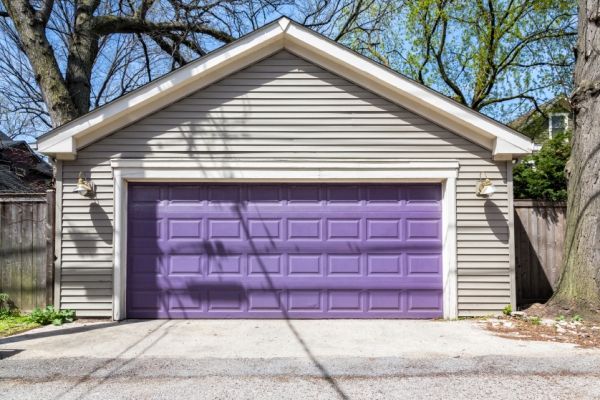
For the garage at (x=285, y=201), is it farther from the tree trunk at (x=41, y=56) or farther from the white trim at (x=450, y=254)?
the tree trunk at (x=41, y=56)

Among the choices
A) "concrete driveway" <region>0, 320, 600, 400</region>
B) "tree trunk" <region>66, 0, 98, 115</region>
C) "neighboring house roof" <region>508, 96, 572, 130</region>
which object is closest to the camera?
"concrete driveway" <region>0, 320, 600, 400</region>

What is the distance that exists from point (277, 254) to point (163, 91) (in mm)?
2963

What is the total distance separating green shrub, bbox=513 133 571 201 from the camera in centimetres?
966

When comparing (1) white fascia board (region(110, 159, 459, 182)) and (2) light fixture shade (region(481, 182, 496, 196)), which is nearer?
(2) light fixture shade (region(481, 182, 496, 196))

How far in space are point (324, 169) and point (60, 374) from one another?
174 inches

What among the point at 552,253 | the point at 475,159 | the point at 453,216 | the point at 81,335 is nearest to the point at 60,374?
the point at 81,335

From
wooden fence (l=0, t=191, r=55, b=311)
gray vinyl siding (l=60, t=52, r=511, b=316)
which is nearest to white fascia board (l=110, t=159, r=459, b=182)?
gray vinyl siding (l=60, t=52, r=511, b=316)

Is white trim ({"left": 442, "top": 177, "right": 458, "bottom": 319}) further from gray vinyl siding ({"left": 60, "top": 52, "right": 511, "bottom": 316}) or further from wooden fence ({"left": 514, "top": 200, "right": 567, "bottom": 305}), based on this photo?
wooden fence ({"left": 514, "top": 200, "right": 567, "bottom": 305})

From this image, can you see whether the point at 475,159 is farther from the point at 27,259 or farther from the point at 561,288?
the point at 27,259

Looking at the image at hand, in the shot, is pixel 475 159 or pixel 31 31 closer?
pixel 475 159

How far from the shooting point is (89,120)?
7.22 meters

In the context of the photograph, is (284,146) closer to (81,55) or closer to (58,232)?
(58,232)

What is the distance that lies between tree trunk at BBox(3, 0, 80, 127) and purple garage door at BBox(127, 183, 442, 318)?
15.5 ft

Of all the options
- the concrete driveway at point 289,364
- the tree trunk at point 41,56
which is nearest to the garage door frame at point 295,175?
the concrete driveway at point 289,364
